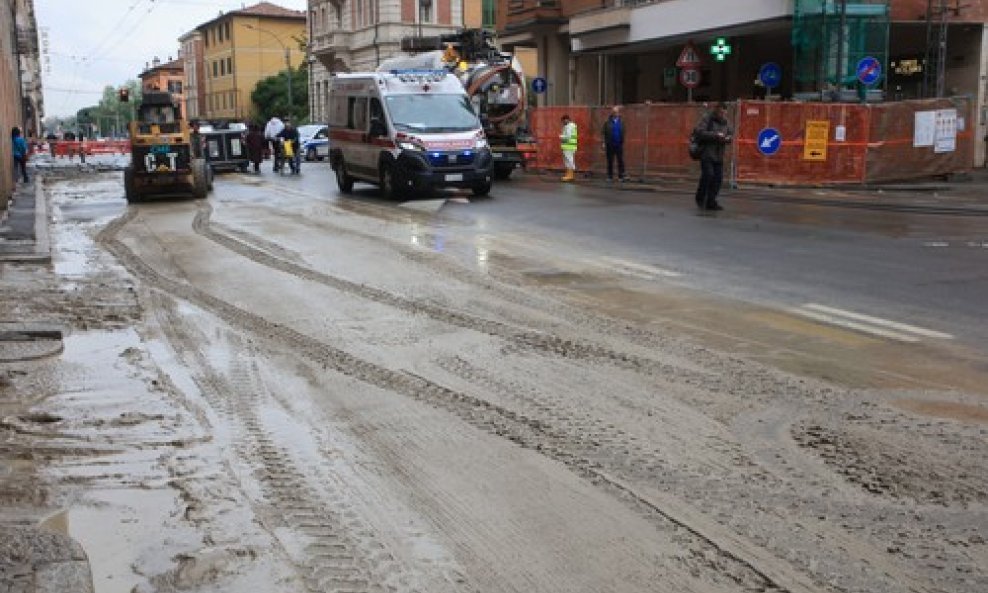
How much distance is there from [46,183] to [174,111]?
937cm

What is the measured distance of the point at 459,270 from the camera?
10.6 metres

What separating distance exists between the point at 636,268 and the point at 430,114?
1070 centimetres

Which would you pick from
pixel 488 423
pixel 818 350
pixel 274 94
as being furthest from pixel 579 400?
pixel 274 94

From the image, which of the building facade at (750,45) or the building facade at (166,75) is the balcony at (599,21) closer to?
the building facade at (750,45)

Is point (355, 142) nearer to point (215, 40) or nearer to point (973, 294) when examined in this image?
point (973, 294)

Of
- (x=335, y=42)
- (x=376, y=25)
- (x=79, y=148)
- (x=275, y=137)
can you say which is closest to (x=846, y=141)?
(x=275, y=137)

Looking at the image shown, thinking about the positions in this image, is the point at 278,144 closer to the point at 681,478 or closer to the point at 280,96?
the point at 681,478

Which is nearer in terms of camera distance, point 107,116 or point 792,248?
point 792,248

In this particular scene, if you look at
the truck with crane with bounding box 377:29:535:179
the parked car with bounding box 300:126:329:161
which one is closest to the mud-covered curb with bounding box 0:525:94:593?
the truck with crane with bounding box 377:29:535:179

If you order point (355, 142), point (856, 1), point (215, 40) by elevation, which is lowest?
point (355, 142)

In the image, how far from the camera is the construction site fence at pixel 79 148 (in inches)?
1902

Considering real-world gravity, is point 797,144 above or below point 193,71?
below

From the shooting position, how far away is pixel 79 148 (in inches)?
1857

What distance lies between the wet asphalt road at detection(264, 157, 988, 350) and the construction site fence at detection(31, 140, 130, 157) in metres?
35.7
